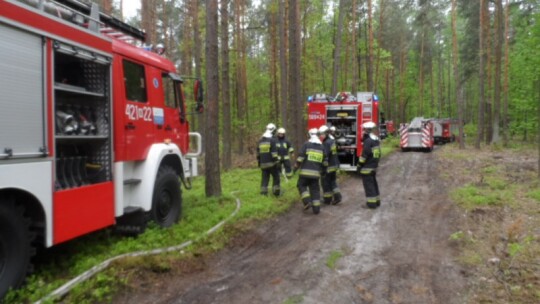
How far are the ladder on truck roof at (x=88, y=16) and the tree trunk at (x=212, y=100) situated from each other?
1681mm

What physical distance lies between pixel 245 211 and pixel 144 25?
10428mm

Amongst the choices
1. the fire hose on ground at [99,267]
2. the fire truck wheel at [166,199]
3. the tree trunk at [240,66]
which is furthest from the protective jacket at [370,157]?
the tree trunk at [240,66]

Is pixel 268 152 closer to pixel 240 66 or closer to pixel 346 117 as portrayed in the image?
pixel 346 117

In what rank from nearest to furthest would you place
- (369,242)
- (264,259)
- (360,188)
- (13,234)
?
(13,234) → (264,259) → (369,242) → (360,188)

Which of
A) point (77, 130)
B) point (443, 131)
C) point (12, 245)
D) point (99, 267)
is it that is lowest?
point (99, 267)

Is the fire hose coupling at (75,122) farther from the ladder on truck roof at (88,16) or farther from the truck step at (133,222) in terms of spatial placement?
the truck step at (133,222)

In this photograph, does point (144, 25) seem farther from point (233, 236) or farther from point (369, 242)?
point (369, 242)

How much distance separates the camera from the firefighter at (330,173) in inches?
378

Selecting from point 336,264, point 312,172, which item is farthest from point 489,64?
point 336,264

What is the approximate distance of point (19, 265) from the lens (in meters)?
4.06

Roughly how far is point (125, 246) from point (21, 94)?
2490mm

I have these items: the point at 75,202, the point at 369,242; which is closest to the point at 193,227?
the point at 75,202

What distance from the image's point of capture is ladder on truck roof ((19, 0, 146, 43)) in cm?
455

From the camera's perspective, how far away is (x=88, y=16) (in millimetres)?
5152
